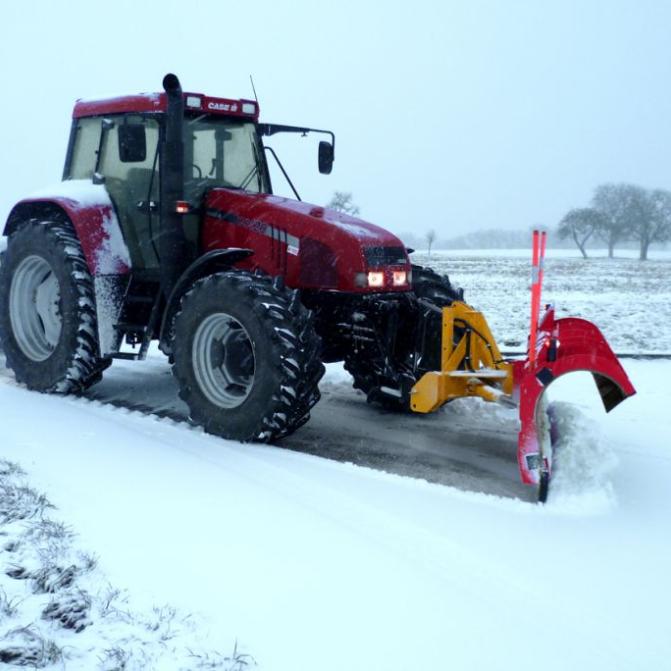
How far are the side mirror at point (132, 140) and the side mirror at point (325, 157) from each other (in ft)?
5.44

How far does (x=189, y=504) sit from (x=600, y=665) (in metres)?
2.04

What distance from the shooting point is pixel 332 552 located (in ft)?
11.0

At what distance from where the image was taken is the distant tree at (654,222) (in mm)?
67375

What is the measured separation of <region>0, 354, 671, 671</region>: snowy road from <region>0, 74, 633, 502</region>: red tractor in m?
0.55

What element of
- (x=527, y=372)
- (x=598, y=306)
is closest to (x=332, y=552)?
(x=527, y=372)

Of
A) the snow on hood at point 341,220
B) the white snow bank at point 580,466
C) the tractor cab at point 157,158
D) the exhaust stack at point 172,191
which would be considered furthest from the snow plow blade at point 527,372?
the tractor cab at point 157,158

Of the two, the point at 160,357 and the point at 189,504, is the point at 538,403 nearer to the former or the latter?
the point at 189,504

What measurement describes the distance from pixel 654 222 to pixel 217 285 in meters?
71.1

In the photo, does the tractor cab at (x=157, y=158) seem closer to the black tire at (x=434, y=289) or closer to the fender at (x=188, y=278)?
the fender at (x=188, y=278)

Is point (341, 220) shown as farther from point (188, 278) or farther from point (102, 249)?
point (102, 249)

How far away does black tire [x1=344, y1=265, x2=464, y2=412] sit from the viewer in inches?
229

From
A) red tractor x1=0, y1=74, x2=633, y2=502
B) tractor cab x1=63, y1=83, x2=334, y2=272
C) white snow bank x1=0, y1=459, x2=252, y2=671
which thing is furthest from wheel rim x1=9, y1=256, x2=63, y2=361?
white snow bank x1=0, y1=459, x2=252, y2=671

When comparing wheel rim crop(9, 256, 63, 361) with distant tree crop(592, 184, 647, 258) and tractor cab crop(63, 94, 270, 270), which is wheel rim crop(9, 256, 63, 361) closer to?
tractor cab crop(63, 94, 270, 270)

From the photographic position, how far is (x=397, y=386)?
5.55m
